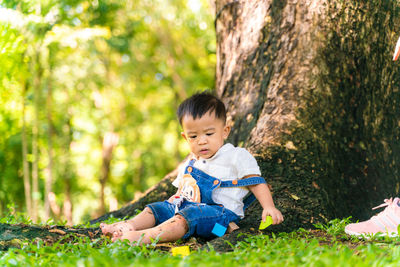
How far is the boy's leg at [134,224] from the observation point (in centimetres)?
278

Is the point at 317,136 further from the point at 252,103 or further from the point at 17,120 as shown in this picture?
the point at 17,120

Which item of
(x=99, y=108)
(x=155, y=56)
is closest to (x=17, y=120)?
(x=99, y=108)

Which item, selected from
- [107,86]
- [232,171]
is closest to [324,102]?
[232,171]

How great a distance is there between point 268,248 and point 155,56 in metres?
15.3

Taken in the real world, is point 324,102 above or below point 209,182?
above

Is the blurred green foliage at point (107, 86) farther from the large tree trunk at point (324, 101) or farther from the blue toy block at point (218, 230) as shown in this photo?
the blue toy block at point (218, 230)

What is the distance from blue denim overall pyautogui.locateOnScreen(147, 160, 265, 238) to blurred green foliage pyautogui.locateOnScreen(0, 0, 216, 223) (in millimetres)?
5376

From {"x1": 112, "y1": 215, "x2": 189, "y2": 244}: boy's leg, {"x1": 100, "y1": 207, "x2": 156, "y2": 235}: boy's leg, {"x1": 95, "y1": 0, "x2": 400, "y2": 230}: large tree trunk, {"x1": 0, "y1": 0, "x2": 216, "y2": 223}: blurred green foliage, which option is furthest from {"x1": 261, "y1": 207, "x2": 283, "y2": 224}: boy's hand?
{"x1": 0, "y1": 0, "x2": 216, "y2": 223}: blurred green foliage

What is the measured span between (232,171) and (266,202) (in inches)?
14.2

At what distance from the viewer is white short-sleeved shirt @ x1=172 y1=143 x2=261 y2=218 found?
9.66 feet

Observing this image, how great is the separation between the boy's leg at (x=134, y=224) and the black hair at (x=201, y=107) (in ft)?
2.69

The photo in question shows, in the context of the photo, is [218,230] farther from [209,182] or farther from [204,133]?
[204,133]

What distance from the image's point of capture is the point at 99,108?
1580cm

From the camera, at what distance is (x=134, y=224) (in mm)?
2986
